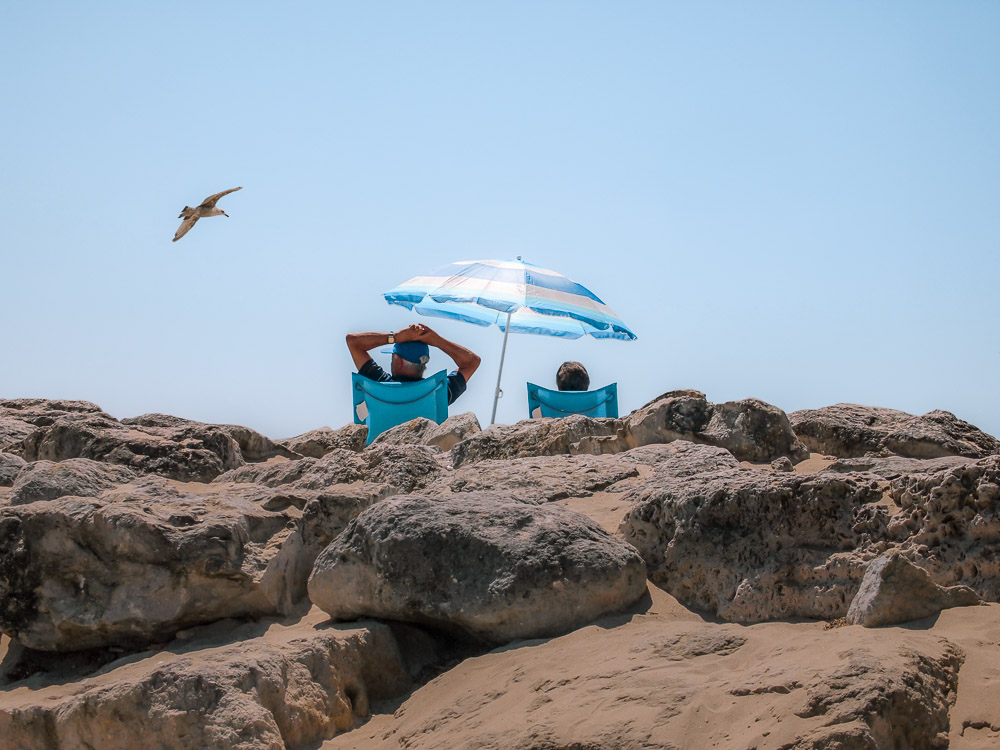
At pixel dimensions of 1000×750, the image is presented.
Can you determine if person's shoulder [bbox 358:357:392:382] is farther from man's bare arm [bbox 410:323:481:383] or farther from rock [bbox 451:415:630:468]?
rock [bbox 451:415:630:468]

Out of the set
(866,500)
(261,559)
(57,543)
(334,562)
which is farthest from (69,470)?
(866,500)

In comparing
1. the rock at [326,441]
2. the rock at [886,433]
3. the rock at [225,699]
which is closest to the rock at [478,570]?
the rock at [225,699]

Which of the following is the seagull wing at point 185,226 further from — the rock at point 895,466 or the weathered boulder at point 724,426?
the rock at point 895,466

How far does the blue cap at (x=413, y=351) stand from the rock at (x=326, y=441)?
1.04 meters

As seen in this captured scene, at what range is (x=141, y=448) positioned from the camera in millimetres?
6668

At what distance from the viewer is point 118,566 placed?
4832mm

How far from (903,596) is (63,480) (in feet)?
13.0

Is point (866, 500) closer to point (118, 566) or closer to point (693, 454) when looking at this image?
point (693, 454)

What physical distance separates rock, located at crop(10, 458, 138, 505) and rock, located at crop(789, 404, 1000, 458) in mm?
4213

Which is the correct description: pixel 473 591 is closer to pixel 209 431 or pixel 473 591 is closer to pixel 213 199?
pixel 209 431

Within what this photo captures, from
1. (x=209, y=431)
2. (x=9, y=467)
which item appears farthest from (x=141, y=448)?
(x=9, y=467)

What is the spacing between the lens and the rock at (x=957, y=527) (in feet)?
13.5

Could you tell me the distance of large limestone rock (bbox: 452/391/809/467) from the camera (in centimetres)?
679

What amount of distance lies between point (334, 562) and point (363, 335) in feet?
17.5
